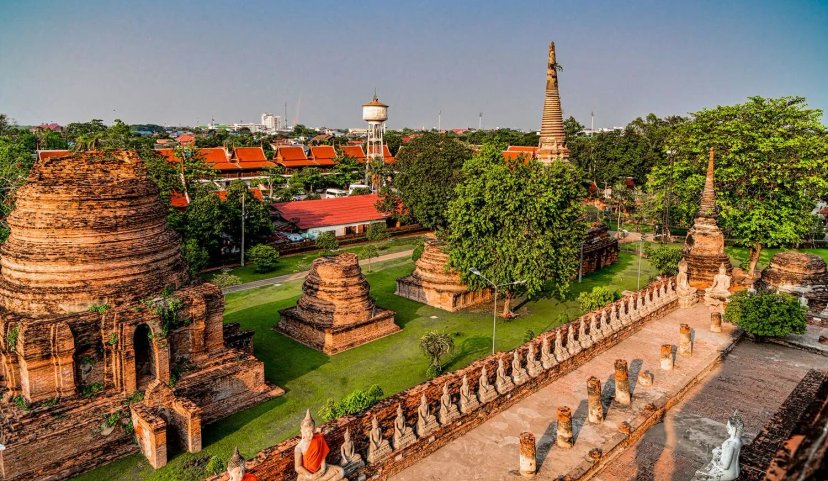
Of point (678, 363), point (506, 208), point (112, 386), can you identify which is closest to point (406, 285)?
point (506, 208)

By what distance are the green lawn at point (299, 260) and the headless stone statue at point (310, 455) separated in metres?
22.6

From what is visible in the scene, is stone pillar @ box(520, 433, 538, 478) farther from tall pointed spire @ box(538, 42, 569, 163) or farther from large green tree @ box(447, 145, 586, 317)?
tall pointed spire @ box(538, 42, 569, 163)

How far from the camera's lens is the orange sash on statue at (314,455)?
1075cm

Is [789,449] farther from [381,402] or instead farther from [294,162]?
[294,162]

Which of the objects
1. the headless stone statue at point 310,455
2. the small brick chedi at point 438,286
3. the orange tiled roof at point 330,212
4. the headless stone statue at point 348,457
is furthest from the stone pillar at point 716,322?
the orange tiled roof at point 330,212

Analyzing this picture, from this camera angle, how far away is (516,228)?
24.9 meters

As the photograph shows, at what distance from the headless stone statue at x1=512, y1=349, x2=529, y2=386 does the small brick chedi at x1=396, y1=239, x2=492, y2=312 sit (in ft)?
32.9

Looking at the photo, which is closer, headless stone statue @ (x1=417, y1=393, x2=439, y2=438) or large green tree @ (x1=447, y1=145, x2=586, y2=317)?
headless stone statue @ (x1=417, y1=393, x2=439, y2=438)

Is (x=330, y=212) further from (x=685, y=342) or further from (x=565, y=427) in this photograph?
(x=565, y=427)

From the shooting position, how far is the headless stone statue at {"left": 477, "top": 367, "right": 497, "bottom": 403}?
15.1 m

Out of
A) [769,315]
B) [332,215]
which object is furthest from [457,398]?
[332,215]

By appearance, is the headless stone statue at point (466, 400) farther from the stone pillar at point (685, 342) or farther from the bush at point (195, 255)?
the bush at point (195, 255)

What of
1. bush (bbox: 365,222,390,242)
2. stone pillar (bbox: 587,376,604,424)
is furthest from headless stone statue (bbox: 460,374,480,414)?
bush (bbox: 365,222,390,242)

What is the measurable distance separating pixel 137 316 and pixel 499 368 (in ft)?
32.5
